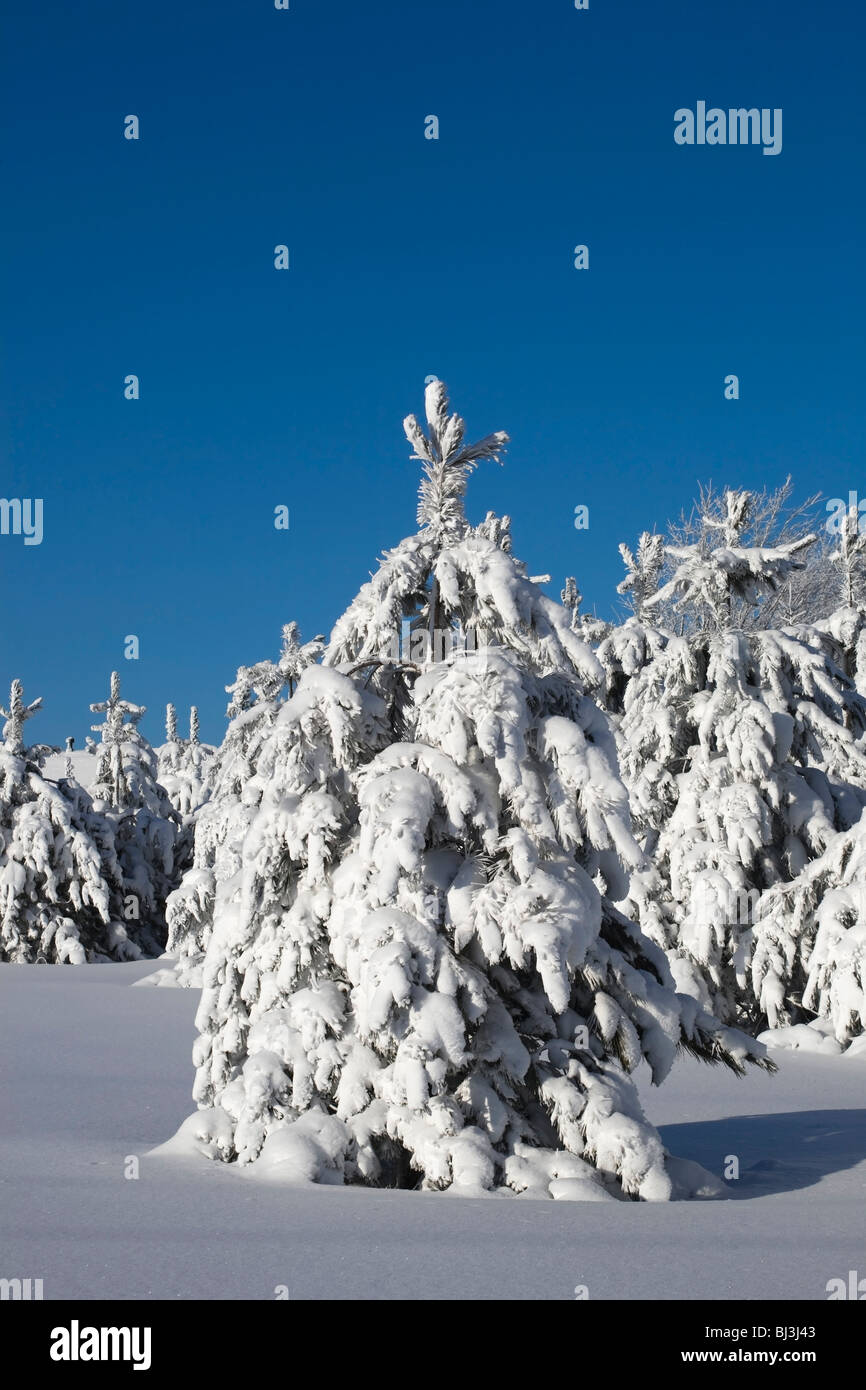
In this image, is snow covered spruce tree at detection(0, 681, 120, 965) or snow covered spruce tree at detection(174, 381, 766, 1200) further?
snow covered spruce tree at detection(0, 681, 120, 965)

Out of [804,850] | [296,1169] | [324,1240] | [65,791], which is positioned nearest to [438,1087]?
[296,1169]

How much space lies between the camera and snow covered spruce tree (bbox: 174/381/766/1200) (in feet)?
20.5

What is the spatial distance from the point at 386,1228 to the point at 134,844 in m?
25.8

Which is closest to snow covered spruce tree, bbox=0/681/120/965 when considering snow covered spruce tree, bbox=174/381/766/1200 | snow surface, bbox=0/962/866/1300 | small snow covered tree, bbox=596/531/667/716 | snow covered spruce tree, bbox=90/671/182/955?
snow covered spruce tree, bbox=90/671/182/955

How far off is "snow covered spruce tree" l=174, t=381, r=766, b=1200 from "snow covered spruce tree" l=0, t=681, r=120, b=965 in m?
18.9

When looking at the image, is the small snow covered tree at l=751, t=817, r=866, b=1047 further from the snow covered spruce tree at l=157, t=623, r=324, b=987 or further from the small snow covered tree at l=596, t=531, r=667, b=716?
the snow covered spruce tree at l=157, t=623, r=324, b=987

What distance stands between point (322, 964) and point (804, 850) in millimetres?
10248

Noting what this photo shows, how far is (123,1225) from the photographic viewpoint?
5.00 m

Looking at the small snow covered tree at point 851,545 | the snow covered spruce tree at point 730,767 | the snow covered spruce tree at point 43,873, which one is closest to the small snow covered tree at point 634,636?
the snow covered spruce tree at point 730,767

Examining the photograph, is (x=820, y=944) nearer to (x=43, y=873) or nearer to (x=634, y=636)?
(x=634, y=636)

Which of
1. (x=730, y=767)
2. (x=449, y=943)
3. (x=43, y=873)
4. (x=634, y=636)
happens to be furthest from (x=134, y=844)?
(x=449, y=943)

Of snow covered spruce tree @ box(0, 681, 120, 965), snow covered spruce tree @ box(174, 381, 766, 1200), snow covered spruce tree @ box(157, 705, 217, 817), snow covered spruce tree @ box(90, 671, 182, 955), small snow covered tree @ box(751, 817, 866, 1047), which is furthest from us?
snow covered spruce tree @ box(157, 705, 217, 817)

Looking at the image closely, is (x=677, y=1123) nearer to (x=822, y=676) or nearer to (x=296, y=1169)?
(x=296, y=1169)
